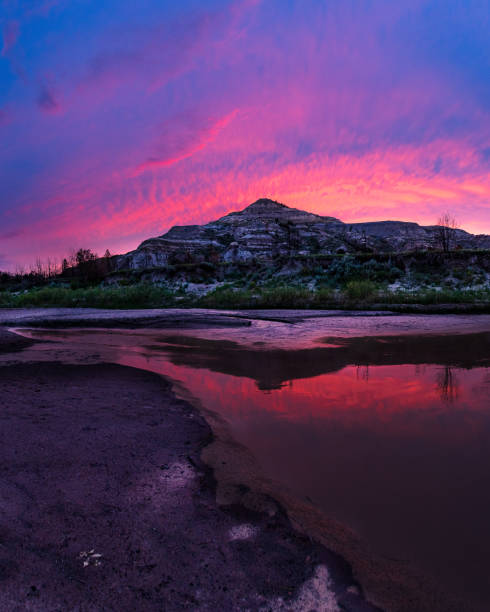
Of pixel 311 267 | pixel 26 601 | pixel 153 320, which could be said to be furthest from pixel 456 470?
pixel 311 267

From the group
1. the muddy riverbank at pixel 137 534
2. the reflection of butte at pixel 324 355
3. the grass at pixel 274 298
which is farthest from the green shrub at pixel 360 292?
the muddy riverbank at pixel 137 534

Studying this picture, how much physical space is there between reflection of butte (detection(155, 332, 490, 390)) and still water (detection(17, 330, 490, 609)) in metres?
0.05

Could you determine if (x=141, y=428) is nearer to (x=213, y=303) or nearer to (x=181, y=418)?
(x=181, y=418)

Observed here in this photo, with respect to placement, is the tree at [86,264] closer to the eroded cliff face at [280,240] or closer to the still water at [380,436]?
the eroded cliff face at [280,240]

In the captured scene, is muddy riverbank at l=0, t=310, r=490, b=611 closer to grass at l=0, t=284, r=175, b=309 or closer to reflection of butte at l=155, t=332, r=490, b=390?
reflection of butte at l=155, t=332, r=490, b=390

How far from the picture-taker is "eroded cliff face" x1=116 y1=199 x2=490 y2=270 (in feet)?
269

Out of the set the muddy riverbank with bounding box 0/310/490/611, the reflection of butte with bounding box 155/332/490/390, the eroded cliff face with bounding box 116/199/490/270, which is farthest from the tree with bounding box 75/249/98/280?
the reflection of butte with bounding box 155/332/490/390

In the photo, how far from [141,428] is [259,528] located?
2032 millimetres

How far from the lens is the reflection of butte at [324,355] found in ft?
24.1

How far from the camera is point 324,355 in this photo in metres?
8.90

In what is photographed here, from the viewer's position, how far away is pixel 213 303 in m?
24.5

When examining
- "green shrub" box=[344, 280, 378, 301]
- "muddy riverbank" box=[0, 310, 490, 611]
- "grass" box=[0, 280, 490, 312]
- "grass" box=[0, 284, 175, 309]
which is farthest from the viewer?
"grass" box=[0, 284, 175, 309]

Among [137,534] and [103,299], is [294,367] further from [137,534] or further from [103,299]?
[103,299]

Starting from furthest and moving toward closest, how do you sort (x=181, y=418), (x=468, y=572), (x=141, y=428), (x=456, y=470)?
(x=181, y=418) → (x=141, y=428) → (x=456, y=470) → (x=468, y=572)
